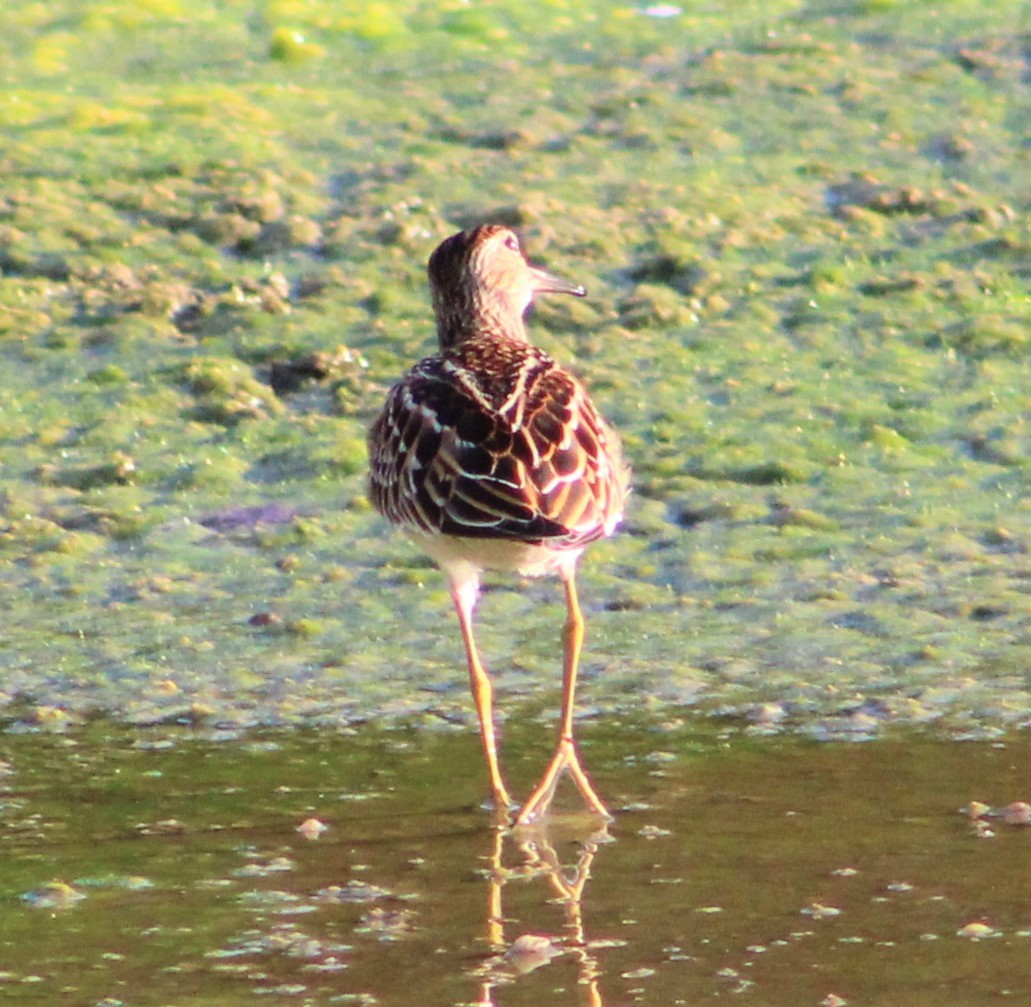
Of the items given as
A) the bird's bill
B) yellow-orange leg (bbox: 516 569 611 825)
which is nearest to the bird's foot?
yellow-orange leg (bbox: 516 569 611 825)

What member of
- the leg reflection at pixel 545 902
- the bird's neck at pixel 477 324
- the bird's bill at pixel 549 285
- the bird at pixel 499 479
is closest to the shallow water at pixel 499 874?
the leg reflection at pixel 545 902

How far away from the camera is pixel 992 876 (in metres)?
4.31

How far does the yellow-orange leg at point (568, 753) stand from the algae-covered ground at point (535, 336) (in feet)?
1.00

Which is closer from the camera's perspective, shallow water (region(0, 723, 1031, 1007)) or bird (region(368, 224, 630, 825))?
shallow water (region(0, 723, 1031, 1007))

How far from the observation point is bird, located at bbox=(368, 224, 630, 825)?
4.86 metres

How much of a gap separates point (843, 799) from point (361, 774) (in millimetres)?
1104

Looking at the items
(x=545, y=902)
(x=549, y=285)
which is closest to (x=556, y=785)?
(x=545, y=902)

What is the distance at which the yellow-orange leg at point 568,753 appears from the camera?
494cm

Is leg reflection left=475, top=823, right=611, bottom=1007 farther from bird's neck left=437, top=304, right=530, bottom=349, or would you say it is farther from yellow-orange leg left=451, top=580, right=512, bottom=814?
bird's neck left=437, top=304, right=530, bottom=349

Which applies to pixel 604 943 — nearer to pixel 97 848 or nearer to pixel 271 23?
pixel 97 848

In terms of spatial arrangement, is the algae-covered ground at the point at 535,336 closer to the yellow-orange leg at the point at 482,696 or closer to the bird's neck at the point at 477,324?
the yellow-orange leg at the point at 482,696

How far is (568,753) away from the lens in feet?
16.8

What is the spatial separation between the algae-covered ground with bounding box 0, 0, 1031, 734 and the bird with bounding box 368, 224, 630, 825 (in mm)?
481

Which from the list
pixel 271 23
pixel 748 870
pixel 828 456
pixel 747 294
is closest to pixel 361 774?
pixel 748 870
